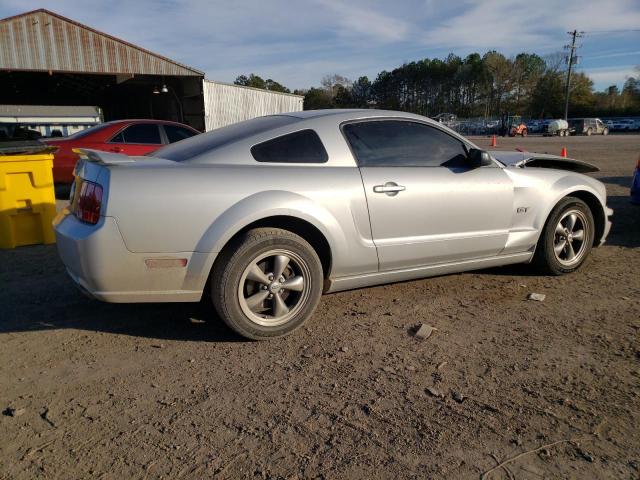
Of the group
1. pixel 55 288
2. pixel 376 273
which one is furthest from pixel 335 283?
pixel 55 288

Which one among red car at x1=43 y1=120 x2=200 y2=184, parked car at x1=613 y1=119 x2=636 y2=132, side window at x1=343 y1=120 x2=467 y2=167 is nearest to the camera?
side window at x1=343 y1=120 x2=467 y2=167

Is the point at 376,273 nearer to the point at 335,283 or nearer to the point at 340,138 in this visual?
the point at 335,283

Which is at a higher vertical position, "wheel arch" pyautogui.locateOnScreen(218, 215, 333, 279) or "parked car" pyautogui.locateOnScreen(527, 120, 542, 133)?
"parked car" pyautogui.locateOnScreen(527, 120, 542, 133)

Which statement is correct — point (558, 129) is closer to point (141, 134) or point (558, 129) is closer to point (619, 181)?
point (619, 181)

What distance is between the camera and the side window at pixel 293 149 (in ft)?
12.0

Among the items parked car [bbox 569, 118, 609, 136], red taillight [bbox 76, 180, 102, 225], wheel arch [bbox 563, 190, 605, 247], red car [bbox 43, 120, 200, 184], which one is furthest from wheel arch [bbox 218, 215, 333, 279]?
parked car [bbox 569, 118, 609, 136]

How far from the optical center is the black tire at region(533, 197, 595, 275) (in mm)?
4758

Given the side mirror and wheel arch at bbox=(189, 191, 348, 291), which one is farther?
the side mirror

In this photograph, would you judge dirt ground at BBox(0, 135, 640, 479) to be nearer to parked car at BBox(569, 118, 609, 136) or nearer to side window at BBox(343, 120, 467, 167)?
side window at BBox(343, 120, 467, 167)

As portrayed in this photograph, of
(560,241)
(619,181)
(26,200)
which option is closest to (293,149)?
(560,241)

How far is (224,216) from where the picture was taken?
3326 mm

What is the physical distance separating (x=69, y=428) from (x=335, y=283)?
1960mm

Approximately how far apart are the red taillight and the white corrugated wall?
18.3 meters

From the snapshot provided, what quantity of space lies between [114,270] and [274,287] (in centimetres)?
103
